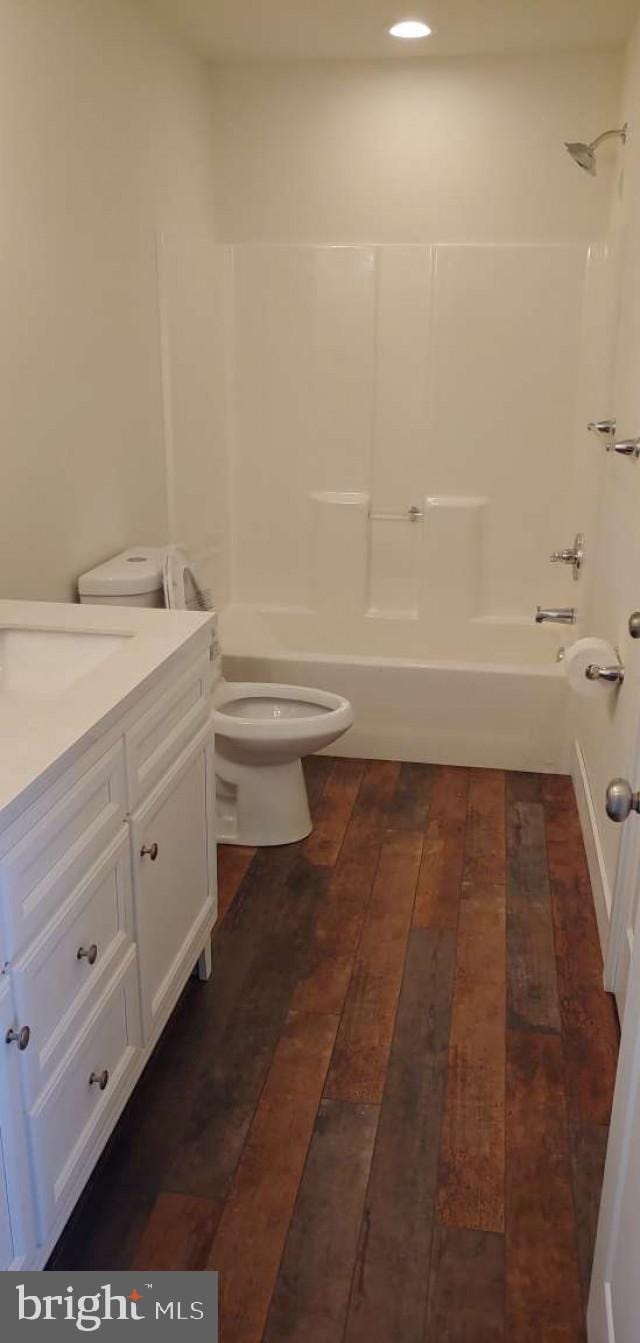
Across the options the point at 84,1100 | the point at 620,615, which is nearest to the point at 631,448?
the point at 620,615

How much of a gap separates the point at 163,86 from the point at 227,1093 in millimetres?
2768

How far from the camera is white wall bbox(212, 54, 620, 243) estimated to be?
3490mm

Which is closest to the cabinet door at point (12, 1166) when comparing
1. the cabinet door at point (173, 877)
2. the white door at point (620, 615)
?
the cabinet door at point (173, 877)

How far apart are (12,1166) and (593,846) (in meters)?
1.87

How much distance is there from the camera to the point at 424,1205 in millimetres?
1819

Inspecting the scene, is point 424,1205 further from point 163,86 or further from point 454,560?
point 163,86

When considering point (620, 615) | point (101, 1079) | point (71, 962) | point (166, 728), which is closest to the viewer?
point (71, 962)

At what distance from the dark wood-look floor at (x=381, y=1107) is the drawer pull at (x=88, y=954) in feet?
1.55

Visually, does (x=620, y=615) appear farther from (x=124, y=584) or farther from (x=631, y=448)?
(x=124, y=584)

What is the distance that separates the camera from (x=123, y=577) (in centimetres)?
272

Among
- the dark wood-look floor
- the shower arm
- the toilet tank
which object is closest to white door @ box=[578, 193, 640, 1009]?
the dark wood-look floor

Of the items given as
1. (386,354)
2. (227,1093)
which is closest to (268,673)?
(386,354)

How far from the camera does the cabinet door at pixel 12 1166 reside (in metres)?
1.34

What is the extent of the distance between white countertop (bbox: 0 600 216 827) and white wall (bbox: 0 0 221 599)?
363 mm
